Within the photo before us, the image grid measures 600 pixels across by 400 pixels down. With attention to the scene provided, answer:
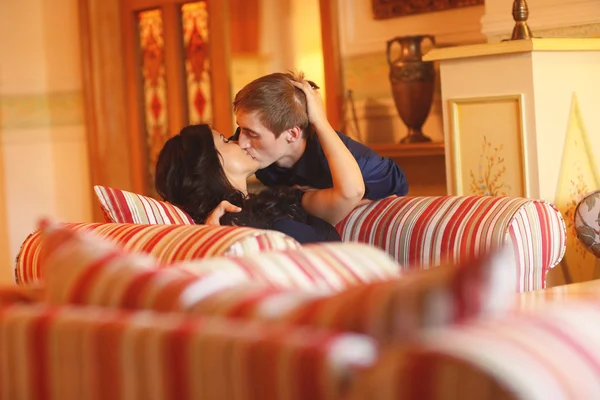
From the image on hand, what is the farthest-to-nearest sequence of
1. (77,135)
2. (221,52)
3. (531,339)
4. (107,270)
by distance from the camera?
(77,135), (221,52), (107,270), (531,339)

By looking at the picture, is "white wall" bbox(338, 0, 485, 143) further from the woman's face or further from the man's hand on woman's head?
the man's hand on woman's head

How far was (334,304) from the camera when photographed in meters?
0.95

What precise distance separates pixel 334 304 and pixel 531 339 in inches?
7.7

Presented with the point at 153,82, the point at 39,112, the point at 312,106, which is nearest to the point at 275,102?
the point at 312,106

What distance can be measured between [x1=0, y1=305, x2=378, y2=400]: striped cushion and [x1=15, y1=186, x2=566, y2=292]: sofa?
2.69ft

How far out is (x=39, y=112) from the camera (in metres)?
6.35

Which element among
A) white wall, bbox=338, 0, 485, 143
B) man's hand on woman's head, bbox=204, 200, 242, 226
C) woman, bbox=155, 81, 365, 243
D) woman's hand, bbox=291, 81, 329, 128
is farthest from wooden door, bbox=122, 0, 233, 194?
man's hand on woman's head, bbox=204, 200, 242, 226

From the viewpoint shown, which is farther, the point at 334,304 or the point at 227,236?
the point at 227,236

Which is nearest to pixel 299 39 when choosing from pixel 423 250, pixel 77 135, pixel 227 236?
pixel 77 135

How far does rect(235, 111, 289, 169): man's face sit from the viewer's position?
9.22ft

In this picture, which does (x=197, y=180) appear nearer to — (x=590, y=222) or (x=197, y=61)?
(x=590, y=222)

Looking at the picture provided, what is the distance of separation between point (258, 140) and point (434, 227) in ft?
1.89

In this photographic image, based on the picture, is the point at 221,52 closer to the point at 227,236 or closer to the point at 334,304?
the point at 227,236

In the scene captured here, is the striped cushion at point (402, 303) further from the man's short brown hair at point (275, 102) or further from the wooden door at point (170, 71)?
the wooden door at point (170, 71)
